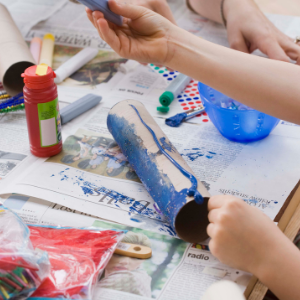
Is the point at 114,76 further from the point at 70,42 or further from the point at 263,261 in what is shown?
the point at 263,261

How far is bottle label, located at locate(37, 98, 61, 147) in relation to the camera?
0.69 m

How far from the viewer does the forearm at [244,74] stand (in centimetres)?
63

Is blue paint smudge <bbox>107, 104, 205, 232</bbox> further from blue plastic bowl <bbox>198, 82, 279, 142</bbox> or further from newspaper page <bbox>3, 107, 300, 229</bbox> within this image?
blue plastic bowl <bbox>198, 82, 279, 142</bbox>

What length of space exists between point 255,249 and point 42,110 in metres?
0.46

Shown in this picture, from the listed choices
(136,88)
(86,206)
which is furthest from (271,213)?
(136,88)

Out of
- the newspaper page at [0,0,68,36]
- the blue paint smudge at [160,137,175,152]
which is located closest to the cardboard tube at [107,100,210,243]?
the blue paint smudge at [160,137,175,152]

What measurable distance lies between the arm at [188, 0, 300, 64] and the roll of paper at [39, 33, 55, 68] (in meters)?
0.56

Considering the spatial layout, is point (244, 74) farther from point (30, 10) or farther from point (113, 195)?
point (30, 10)

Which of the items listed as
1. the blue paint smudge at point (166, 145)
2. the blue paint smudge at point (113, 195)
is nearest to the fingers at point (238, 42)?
the blue paint smudge at point (166, 145)

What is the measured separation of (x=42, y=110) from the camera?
0.69 m

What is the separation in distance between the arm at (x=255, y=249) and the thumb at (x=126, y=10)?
409 millimetres

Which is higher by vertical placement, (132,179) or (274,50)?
(274,50)

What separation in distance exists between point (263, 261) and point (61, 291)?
0.27m

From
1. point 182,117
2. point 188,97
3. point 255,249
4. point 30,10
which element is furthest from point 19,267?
point 30,10
